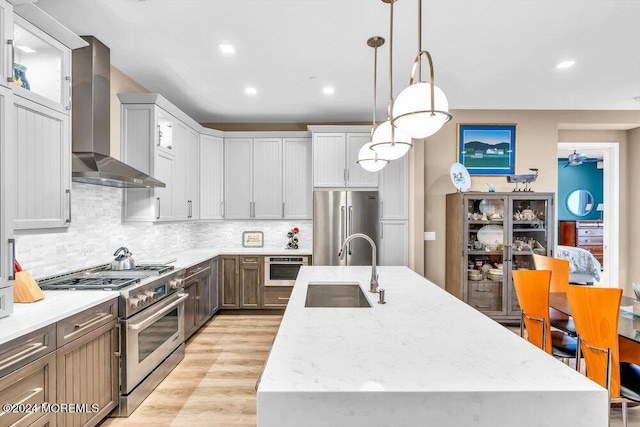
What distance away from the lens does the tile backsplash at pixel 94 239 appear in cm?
237

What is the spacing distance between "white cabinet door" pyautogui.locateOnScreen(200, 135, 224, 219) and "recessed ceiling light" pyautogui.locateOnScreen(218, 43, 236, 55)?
1.89m

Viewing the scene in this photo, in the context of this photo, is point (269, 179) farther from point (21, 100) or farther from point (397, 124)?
point (397, 124)

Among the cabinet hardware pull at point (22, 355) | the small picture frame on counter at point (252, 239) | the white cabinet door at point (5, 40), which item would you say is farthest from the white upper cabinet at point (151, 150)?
the cabinet hardware pull at point (22, 355)

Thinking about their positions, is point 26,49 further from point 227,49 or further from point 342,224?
point 342,224

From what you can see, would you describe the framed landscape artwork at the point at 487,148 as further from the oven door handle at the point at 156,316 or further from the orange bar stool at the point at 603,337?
the oven door handle at the point at 156,316

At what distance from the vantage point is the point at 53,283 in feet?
7.50

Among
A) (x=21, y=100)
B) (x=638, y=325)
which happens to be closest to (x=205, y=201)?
(x=21, y=100)

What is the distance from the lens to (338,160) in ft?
14.9

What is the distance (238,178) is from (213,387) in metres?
2.93

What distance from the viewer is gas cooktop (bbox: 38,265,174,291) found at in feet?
7.24

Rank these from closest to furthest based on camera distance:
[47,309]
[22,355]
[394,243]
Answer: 1. [22,355]
2. [47,309]
3. [394,243]

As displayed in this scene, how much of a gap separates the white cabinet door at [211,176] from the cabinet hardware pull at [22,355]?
9.80ft

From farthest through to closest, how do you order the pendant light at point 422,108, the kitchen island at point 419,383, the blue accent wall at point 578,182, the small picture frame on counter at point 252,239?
the blue accent wall at point 578,182 < the small picture frame on counter at point 252,239 < the pendant light at point 422,108 < the kitchen island at point 419,383

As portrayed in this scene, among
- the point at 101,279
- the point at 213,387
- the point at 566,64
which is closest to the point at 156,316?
the point at 101,279
